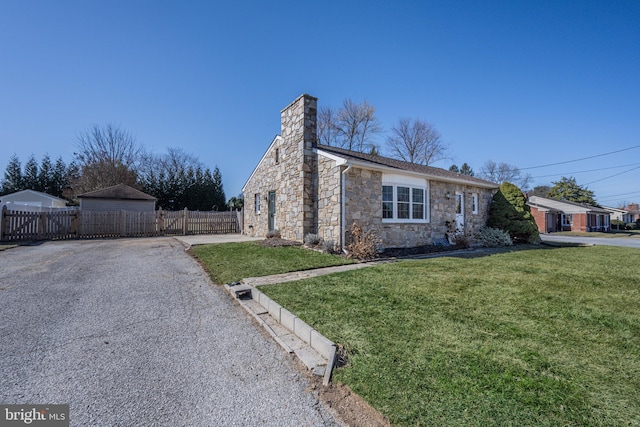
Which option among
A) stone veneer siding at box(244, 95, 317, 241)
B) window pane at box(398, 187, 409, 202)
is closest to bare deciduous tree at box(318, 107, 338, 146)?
stone veneer siding at box(244, 95, 317, 241)

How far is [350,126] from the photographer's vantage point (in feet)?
83.5

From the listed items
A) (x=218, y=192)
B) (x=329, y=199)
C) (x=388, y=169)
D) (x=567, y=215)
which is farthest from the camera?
(x=567, y=215)

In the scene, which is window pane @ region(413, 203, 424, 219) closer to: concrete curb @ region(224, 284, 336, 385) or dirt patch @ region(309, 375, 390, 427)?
concrete curb @ region(224, 284, 336, 385)

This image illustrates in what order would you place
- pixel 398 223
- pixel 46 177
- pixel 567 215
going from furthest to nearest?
pixel 567 215 → pixel 46 177 → pixel 398 223

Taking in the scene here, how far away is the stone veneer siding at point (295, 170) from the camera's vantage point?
10.2 meters

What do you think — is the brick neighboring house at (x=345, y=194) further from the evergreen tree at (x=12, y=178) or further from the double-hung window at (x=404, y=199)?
the evergreen tree at (x=12, y=178)

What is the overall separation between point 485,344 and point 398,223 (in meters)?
7.43

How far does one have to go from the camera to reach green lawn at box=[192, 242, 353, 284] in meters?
6.38

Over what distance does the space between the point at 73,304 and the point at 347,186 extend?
714 cm

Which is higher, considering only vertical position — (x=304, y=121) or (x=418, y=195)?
(x=304, y=121)

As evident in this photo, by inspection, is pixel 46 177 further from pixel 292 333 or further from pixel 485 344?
pixel 485 344

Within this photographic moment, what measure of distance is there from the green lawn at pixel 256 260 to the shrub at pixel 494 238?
326 inches

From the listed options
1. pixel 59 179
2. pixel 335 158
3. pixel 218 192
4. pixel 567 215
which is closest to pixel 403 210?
pixel 335 158

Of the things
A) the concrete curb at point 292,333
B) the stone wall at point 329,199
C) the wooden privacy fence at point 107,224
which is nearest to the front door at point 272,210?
the stone wall at point 329,199
